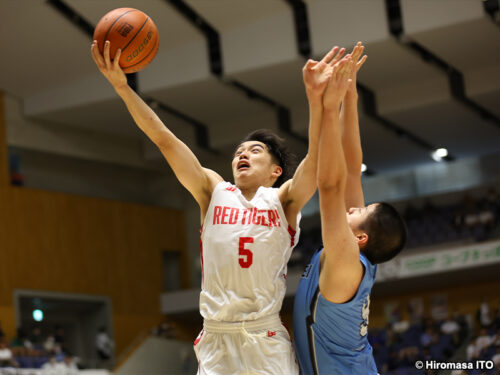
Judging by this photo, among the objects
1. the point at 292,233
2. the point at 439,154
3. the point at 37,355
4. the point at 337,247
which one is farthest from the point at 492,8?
the point at 337,247

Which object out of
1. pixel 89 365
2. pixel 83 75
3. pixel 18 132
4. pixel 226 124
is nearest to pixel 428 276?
pixel 226 124

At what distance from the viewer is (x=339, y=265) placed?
11.0ft

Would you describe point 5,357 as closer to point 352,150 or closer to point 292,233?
point 292,233

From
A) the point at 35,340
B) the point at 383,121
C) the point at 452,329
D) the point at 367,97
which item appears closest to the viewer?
the point at 452,329

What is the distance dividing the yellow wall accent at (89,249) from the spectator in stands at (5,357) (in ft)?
10.5

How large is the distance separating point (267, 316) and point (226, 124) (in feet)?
53.3

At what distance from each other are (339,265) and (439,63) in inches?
568

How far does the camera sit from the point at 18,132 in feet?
62.4

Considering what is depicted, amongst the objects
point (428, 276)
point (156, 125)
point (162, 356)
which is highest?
point (156, 125)

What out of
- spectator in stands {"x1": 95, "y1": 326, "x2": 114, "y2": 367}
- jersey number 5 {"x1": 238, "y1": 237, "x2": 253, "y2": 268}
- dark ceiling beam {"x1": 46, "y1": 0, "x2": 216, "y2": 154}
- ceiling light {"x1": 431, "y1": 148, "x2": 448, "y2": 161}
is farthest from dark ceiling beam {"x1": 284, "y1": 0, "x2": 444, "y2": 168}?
jersey number 5 {"x1": 238, "y1": 237, "x2": 253, "y2": 268}

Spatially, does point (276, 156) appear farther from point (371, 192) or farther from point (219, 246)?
A: point (371, 192)

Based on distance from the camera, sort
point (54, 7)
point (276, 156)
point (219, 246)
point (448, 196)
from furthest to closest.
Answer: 1. point (448, 196)
2. point (54, 7)
3. point (276, 156)
4. point (219, 246)

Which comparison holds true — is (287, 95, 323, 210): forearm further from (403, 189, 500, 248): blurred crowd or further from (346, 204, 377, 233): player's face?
(403, 189, 500, 248): blurred crowd

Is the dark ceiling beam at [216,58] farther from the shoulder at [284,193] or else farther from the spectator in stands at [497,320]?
the shoulder at [284,193]
